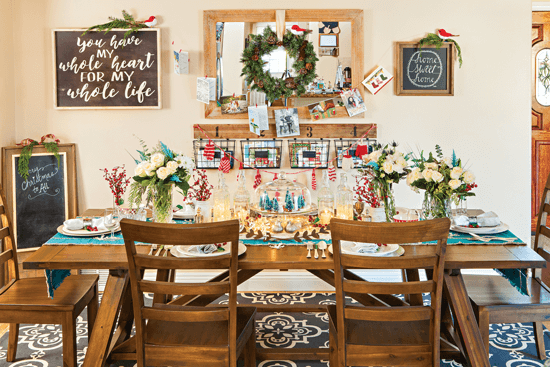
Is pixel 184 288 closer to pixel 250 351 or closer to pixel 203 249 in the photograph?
pixel 203 249

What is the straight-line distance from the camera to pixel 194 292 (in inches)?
66.1

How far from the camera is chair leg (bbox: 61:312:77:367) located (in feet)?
6.70

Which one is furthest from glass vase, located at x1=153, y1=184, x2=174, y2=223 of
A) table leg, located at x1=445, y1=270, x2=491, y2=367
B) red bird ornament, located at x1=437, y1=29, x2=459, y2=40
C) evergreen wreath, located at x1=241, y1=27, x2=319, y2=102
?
red bird ornament, located at x1=437, y1=29, x2=459, y2=40

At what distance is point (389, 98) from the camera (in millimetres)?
3320

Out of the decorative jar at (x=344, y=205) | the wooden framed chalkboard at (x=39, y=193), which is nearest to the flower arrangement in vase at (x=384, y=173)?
the decorative jar at (x=344, y=205)

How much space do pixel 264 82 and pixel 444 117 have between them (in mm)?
1291

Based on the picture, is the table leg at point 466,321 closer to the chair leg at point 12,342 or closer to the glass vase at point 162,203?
the glass vase at point 162,203

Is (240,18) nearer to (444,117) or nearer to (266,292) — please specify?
(444,117)

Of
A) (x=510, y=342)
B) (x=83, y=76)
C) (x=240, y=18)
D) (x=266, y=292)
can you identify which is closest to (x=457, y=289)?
(x=510, y=342)

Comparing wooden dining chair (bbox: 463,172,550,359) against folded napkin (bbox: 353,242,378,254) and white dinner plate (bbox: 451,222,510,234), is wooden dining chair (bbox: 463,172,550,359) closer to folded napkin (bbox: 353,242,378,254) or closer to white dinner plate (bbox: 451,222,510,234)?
white dinner plate (bbox: 451,222,510,234)

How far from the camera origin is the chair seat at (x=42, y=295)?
80.9 inches

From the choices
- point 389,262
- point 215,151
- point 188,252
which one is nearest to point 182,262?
point 188,252

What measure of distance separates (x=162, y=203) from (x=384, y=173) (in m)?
1.10

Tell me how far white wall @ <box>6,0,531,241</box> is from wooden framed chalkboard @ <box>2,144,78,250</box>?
9cm
